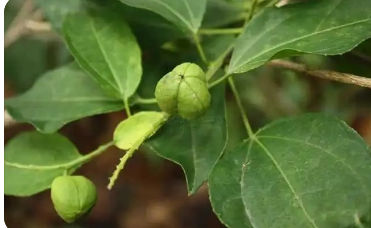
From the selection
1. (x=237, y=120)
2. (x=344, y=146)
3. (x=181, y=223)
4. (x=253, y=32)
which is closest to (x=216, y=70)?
(x=253, y=32)

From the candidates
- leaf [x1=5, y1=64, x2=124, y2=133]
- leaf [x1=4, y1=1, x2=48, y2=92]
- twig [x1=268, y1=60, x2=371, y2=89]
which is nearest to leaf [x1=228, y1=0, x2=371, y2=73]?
twig [x1=268, y1=60, x2=371, y2=89]

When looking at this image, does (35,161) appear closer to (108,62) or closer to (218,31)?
(108,62)

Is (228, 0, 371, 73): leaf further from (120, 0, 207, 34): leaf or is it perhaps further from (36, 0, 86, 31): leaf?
(36, 0, 86, 31): leaf

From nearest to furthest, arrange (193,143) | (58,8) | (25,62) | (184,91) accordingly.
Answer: (184,91) < (193,143) < (58,8) < (25,62)

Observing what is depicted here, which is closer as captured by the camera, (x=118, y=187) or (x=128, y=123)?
(x=128, y=123)

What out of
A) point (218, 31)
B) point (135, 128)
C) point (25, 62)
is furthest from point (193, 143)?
point (25, 62)

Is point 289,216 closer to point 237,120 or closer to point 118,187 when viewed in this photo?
point 237,120
